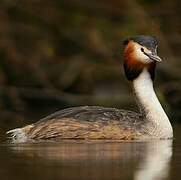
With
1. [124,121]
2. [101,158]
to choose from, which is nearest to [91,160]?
[101,158]

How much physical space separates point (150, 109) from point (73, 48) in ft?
36.2

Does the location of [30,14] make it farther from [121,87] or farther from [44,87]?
[121,87]

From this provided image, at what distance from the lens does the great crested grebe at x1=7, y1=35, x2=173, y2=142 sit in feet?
41.0

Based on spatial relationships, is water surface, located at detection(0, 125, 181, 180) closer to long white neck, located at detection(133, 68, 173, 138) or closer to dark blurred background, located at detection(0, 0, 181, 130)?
long white neck, located at detection(133, 68, 173, 138)

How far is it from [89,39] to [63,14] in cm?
187

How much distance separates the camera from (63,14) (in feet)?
81.1

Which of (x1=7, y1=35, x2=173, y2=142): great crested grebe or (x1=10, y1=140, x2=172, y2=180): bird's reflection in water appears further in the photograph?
(x1=7, y1=35, x2=173, y2=142): great crested grebe

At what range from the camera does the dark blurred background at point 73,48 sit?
854 inches

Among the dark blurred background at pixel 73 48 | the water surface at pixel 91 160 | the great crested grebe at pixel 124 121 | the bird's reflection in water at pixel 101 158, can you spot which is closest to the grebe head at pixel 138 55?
the great crested grebe at pixel 124 121

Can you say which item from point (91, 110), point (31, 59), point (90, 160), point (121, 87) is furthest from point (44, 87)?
point (90, 160)

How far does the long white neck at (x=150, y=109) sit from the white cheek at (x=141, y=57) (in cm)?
15

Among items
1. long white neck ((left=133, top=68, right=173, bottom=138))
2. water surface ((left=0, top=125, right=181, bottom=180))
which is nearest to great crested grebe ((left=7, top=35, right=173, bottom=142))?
long white neck ((left=133, top=68, right=173, bottom=138))

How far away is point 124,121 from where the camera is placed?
41.3ft

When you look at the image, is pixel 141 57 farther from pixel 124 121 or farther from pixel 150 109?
pixel 124 121
